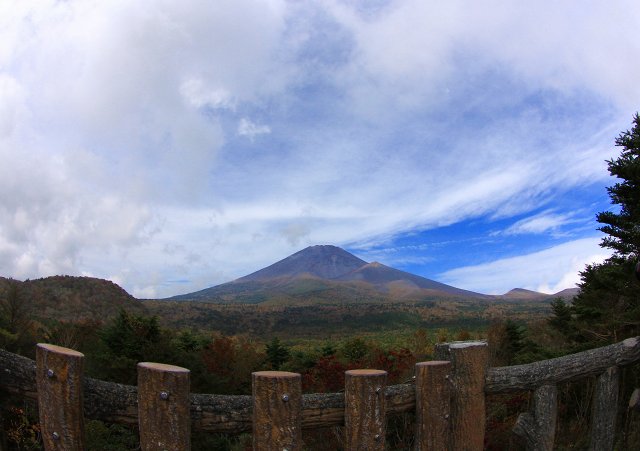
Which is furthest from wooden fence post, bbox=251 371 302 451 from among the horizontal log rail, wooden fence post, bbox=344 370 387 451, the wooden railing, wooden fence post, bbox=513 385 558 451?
wooden fence post, bbox=513 385 558 451

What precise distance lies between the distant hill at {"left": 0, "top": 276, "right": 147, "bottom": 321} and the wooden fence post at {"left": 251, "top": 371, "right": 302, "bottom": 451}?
44.6m

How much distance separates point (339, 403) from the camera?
280 centimetres

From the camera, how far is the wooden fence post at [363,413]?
2.67 metres

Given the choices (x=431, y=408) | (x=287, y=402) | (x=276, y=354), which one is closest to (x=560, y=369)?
(x=431, y=408)

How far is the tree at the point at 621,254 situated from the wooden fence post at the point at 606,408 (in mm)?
2758

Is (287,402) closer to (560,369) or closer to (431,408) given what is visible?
(431,408)

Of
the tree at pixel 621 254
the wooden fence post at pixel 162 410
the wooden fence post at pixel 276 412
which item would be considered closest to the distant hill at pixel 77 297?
the tree at pixel 621 254

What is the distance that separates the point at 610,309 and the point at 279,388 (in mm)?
7712

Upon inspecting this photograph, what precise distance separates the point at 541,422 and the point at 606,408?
2.67ft

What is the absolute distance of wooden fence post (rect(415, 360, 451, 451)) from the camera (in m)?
2.94

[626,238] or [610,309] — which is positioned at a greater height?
[626,238]

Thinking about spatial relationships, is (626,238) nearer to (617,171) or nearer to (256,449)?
(617,171)

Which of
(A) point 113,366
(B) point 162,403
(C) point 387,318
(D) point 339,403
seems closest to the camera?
(B) point 162,403

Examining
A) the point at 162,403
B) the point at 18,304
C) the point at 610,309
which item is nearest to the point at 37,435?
the point at 18,304
